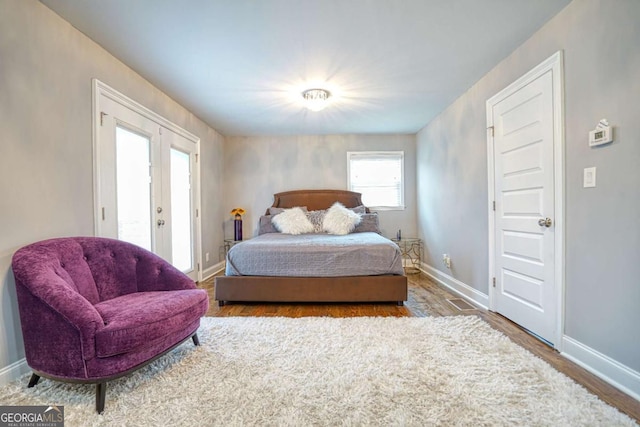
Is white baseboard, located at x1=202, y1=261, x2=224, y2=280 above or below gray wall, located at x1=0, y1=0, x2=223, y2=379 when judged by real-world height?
below

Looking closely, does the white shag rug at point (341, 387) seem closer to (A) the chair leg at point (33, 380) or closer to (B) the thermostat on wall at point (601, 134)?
(A) the chair leg at point (33, 380)

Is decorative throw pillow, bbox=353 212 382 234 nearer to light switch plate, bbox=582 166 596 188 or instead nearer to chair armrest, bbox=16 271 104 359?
light switch plate, bbox=582 166 596 188

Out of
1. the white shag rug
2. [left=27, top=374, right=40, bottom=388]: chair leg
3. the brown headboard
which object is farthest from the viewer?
the brown headboard

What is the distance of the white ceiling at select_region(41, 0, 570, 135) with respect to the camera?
6.26 ft

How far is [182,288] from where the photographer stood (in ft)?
6.98

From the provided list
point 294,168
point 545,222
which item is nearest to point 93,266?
point 545,222

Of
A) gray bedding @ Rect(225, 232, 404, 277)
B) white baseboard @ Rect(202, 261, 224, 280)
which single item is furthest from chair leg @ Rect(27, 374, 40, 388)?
white baseboard @ Rect(202, 261, 224, 280)

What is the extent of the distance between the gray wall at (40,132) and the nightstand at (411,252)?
417cm

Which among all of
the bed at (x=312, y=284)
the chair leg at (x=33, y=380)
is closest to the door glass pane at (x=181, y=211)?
the bed at (x=312, y=284)

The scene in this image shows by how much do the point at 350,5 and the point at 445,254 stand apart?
3162 mm

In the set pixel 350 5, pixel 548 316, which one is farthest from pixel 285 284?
pixel 350 5

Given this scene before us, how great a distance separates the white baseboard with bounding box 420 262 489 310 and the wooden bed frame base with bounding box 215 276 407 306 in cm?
80

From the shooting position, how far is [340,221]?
4164mm

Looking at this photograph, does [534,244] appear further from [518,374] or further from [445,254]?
[445,254]
